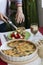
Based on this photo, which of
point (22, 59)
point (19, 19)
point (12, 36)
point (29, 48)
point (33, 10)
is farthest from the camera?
point (33, 10)

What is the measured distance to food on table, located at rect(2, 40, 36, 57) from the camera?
1.25 metres

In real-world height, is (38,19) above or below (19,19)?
below

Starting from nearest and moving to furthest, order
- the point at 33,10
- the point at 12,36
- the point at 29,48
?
the point at 29,48 → the point at 12,36 → the point at 33,10

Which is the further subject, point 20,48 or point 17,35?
point 17,35

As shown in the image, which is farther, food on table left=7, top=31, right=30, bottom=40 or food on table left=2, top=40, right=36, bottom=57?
food on table left=7, top=31, right=30, bottom=40

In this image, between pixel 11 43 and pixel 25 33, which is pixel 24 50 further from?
pixel 25 33

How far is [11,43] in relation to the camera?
1.40m

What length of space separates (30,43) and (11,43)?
0.42 ft

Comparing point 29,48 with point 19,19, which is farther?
point 19,19

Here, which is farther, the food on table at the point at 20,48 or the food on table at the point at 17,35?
the food on table at the point at 17,35

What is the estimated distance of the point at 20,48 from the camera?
132cm

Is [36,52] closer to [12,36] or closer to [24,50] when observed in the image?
[24,50]

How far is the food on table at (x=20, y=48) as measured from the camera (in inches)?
49.3

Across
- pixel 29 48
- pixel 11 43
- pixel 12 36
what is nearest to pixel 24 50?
pixel 29 48
